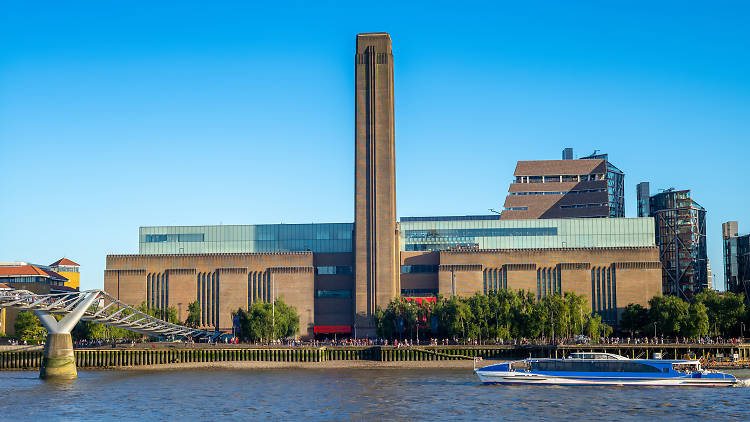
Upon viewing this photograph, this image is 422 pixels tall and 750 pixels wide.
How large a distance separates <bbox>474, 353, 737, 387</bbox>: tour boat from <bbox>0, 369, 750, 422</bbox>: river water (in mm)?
1533

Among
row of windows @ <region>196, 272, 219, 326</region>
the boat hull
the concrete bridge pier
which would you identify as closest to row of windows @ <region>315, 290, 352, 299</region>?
row of windows @ <region>196, 272, 219, 326</region>

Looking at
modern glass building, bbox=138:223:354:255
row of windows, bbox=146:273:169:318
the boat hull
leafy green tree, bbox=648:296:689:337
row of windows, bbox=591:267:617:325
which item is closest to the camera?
the boat hull

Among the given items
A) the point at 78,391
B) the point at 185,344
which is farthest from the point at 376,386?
the point at 185,344

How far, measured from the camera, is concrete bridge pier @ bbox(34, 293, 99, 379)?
119 metres

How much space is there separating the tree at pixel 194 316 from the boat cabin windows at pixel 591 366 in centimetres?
8131

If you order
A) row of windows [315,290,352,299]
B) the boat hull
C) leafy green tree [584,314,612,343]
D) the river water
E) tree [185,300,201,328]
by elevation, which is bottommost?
the river water

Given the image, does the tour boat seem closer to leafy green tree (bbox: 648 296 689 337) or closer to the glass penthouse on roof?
leafy green tree (bbox: 648 296 689 337)

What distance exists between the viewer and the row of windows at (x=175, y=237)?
18688 centimetres

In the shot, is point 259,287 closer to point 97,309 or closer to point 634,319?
point 97,309

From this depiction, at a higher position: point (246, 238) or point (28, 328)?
point (246, 238)

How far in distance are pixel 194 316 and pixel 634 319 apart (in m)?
79.9

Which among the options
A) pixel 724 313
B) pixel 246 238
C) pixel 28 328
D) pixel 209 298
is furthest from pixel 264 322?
pixel 724 313

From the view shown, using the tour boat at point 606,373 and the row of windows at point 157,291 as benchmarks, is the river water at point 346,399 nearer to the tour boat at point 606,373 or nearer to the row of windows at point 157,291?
the tour boat at point 606,373

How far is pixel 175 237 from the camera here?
18750cm
